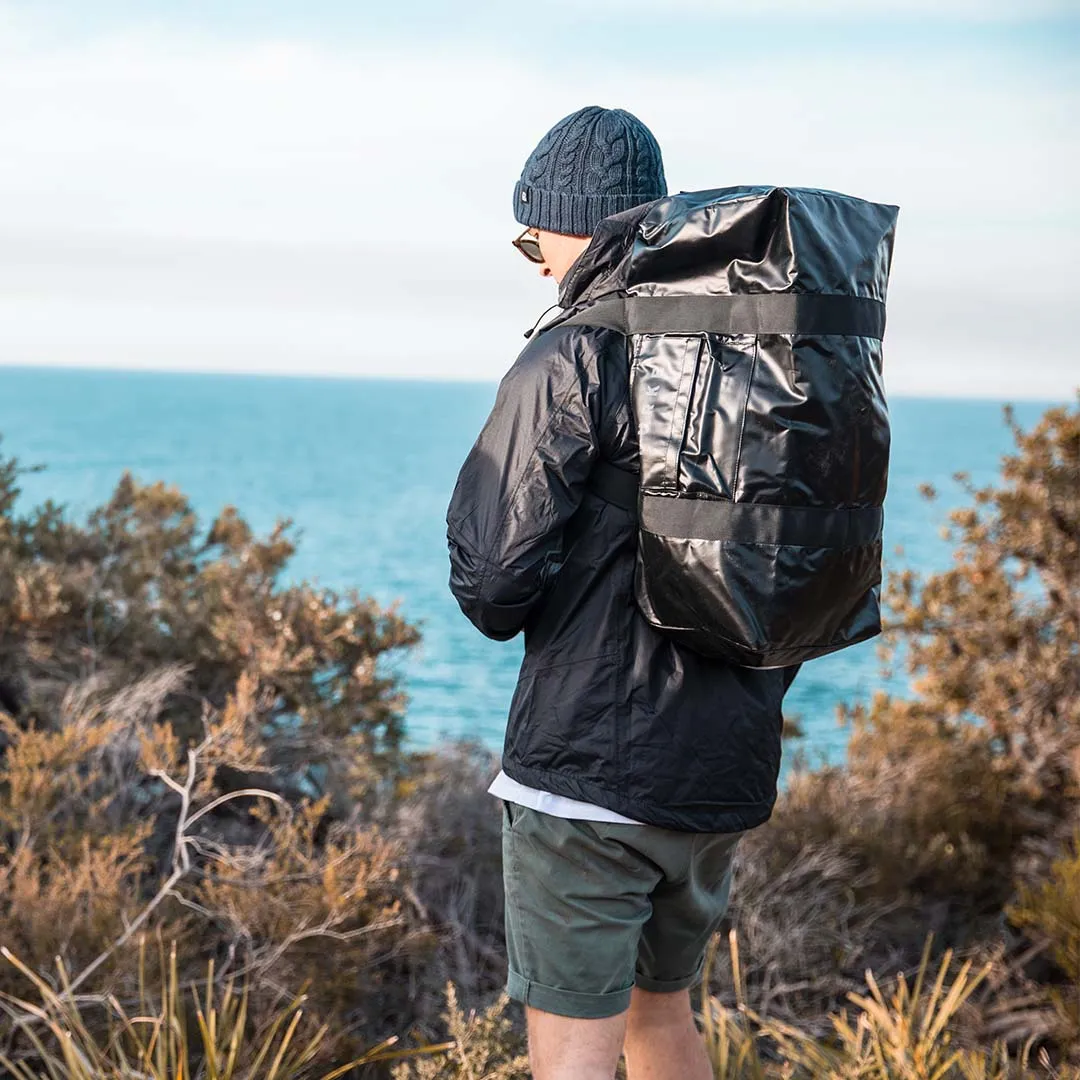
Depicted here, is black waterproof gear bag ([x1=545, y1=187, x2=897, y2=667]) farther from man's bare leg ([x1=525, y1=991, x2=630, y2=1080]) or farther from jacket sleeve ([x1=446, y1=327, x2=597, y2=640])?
man's bare leg ([x1=525, y1=991, x2=630, y2=1080])

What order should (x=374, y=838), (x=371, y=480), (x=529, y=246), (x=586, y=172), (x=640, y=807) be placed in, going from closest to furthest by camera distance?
1. (x=640, y=807)
2. (x=586, y=172)
3. (x=529, y=246)
4. (x=374, y=838)
5. (x=371, y=480)

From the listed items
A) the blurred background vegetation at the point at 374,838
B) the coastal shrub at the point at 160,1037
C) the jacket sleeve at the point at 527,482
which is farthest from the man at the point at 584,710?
the coastal shrub at the point at 160,1037

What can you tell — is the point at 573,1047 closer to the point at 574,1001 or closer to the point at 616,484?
the point at 574,1001

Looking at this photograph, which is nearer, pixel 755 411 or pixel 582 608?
pixel 755 411

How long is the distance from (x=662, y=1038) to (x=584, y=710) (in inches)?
30.3

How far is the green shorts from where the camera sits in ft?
6.63

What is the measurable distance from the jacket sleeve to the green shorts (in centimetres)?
38

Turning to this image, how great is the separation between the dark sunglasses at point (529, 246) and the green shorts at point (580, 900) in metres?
1.02

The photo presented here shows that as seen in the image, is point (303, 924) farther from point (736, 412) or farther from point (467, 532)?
point (736, 412)

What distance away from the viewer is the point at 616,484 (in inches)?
79.4

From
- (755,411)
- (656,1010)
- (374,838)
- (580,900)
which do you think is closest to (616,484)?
(755,411)

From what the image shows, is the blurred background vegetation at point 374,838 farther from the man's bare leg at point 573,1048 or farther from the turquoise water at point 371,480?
the man's bare leg at point 573,1048

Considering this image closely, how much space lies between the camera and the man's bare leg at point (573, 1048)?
2.04 m

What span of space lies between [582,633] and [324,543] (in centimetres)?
3855
